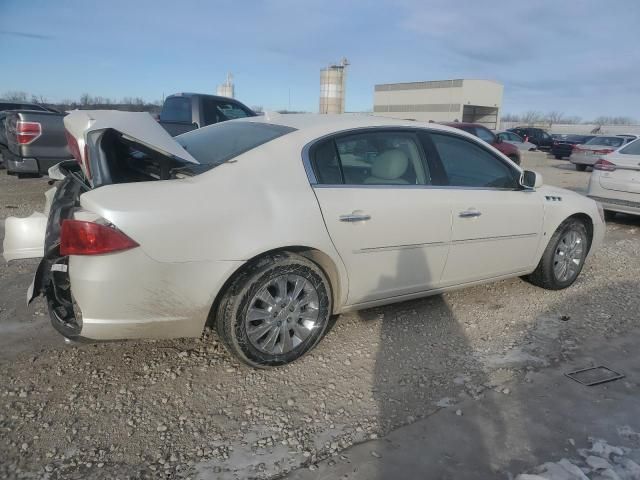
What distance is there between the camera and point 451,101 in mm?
63156

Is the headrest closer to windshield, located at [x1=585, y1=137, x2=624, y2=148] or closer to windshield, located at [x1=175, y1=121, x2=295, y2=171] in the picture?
windshield, located at [x1=175, y1=121, x2=295, y2=171]

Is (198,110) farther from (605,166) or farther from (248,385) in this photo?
(248,385)

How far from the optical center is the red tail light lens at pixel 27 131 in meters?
6.91

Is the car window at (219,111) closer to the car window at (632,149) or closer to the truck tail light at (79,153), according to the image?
the truck tail light at (79,153)

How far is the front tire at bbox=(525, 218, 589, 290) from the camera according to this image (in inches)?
182

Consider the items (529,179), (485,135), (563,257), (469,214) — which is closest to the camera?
(469,214)

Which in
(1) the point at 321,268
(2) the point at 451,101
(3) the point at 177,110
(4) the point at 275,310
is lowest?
(4) the point at 275,310

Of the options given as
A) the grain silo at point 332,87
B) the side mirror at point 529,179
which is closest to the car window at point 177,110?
the side mirror at point 529,179

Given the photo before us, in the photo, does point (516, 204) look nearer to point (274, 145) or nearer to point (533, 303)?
point (533, 303)

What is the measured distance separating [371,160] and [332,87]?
1778 inches

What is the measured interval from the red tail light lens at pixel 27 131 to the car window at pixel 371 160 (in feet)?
17.9

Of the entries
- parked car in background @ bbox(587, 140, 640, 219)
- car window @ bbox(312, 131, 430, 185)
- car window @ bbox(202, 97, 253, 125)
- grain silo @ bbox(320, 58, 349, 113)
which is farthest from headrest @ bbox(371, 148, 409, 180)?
grain silo @ bbox(320, 58, 349, 113)

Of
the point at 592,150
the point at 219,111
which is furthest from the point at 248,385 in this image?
the point at 592,150

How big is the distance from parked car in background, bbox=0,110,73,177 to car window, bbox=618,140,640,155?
8.18 meters
